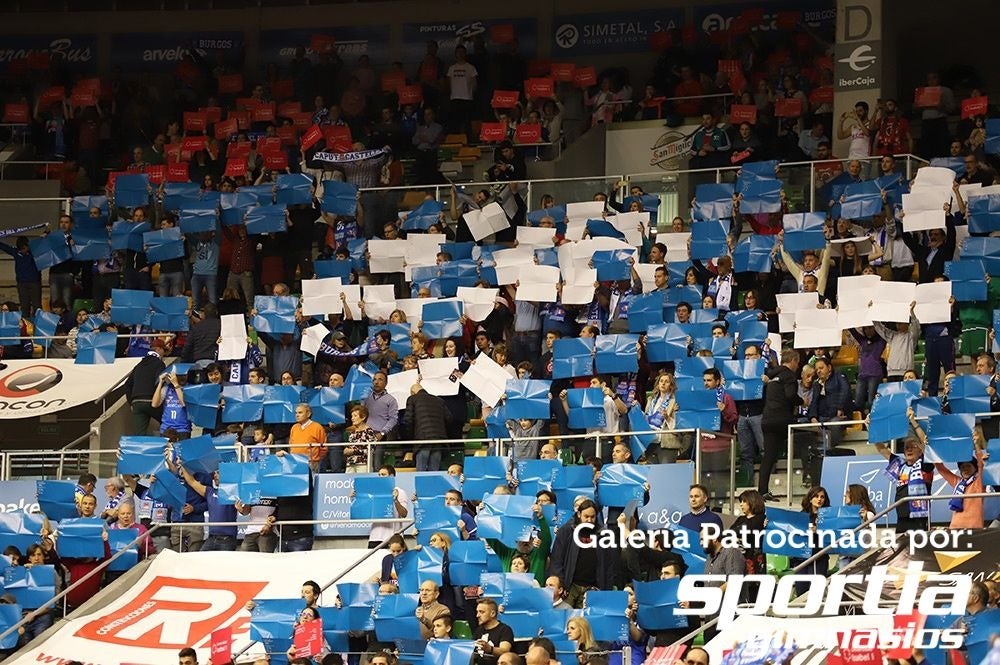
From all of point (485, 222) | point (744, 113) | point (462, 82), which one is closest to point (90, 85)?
point (462, 82)

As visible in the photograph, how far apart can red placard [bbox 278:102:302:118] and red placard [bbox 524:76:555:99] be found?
3497 mm

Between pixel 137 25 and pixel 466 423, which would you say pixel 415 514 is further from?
pixel 137 25

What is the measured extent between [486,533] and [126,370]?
6.07 m

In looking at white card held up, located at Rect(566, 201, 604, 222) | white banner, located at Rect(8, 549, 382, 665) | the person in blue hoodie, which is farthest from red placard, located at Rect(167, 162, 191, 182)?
white banner, located at Rect(8, 549, 382, 665)

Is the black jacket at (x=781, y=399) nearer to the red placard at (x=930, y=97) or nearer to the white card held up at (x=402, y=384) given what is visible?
the white card held up at (x=402, y=384)

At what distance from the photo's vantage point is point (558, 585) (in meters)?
15.7

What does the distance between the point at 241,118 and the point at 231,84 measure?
1.67 metres

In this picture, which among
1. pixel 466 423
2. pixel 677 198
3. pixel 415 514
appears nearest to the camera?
pixel 415 514

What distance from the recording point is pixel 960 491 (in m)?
15.7

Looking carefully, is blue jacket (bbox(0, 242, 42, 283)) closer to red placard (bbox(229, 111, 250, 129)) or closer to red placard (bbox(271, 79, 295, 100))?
red placard (bbox(229, 111, 250, 129))

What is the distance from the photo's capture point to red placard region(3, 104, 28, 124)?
90.6 feet

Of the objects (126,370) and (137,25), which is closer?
(126,370)

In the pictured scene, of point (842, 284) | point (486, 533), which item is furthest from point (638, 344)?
point (486, 533)

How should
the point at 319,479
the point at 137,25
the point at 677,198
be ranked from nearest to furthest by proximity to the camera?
the point at 319,479, the point at 677,198, the point at 137,25
